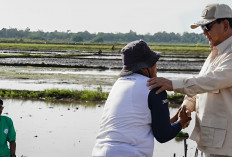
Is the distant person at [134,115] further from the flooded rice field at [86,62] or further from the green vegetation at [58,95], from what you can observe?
the flooded rice field at [86,62]

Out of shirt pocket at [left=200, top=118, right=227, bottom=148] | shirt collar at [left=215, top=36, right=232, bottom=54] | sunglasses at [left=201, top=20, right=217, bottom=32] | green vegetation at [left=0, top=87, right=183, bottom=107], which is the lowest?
green vegetation at [left=0, top=87, right=183, bottom=107]

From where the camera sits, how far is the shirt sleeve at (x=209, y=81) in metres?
2.88

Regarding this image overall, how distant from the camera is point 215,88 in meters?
2.89

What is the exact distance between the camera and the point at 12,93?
19516 millimetres

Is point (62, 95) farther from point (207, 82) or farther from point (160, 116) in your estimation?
point (160, 116)

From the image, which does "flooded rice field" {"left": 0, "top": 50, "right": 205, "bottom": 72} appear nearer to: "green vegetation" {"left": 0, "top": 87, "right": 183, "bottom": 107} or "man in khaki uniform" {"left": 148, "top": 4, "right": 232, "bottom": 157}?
"green vegetation" {"left": 0, "top": 87, "right": 183, "bottom": 107}

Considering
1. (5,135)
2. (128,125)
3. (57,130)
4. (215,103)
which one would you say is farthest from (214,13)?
(57,130)

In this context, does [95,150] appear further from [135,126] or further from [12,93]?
[12,93]

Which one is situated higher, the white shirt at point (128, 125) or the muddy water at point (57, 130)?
the white shirt at point (128, 125)

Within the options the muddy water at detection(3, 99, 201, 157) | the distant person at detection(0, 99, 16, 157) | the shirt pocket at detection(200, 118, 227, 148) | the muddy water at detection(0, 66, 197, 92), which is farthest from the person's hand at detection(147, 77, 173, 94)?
the muddy water at detection(0, 66, 197, 92)

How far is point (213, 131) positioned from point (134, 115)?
591 millimetres

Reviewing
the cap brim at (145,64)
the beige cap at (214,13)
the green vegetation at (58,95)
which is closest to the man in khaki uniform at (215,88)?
the beige cap at (214,13)

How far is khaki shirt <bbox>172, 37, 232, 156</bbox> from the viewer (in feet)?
9.48

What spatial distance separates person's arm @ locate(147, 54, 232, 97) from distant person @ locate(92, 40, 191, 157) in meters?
0.17
